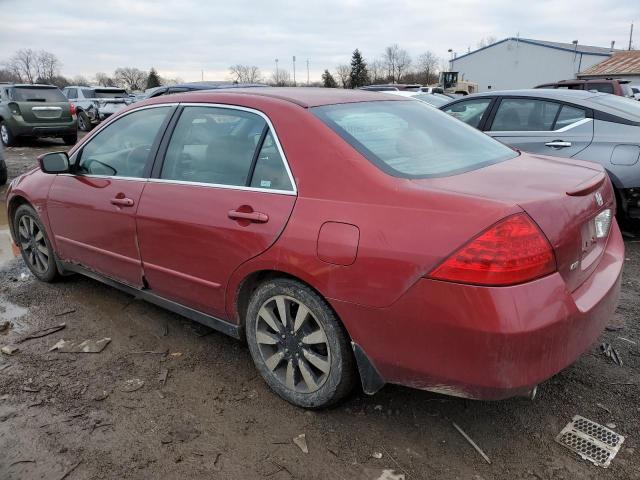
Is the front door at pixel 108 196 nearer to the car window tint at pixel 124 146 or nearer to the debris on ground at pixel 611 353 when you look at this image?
the car window tint at pixel 124 146

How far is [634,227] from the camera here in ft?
19.1

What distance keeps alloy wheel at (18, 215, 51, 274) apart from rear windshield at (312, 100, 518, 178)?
3007mm

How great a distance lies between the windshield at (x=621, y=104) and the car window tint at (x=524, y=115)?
45 cm

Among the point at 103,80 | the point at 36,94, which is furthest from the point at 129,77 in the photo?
the point at 36,94

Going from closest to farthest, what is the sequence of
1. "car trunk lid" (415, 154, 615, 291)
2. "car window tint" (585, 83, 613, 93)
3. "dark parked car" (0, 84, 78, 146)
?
"car trunk lid" (415, 154, 615, 291) → "car window tint" (585, 83, 613, 93) → "dark parked car" (0, 84, 78, 146)

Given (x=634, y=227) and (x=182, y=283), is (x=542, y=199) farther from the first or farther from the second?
(x=634, y=227)

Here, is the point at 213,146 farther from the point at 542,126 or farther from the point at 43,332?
the point at 542,126

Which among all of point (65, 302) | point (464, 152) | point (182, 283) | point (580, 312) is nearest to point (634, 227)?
point (464, 152)

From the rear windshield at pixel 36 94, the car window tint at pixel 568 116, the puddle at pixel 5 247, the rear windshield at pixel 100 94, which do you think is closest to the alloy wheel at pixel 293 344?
the puddle at pixel 5 247

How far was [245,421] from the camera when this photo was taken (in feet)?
8.68

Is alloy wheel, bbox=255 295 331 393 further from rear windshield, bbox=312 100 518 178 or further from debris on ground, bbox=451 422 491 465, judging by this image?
rear windshield, bbox=312 100 518 178

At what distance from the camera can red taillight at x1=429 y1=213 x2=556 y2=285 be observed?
196cm

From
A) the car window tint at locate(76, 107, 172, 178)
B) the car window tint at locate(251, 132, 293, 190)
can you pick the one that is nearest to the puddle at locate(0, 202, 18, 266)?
the car window tint at locate(76, 107, 172, 178)

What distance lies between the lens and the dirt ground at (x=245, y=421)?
2.31 meters
